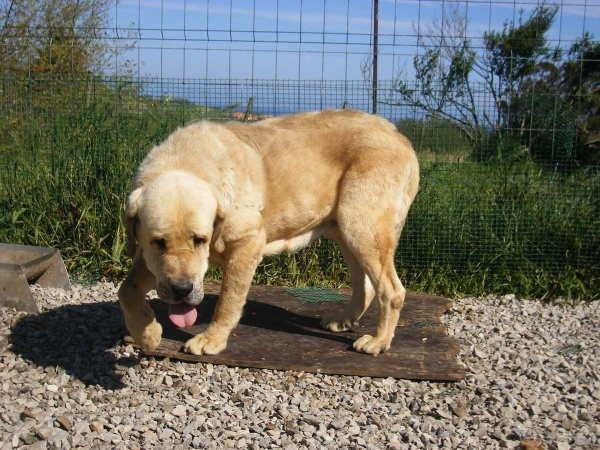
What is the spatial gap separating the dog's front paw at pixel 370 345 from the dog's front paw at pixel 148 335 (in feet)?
4.62

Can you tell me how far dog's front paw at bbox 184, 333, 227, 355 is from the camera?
14.4ft

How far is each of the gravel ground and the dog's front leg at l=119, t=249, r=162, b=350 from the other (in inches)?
11.2

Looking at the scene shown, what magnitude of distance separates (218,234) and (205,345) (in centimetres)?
82

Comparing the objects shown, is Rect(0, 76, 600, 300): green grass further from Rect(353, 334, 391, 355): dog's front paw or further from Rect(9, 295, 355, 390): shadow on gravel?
Rect(353, 334, 391, 355): dog's front paw

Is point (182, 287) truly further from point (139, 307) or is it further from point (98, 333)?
point (98, 333)

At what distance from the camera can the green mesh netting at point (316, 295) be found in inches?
235

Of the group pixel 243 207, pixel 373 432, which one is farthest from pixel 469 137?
pixel 373 432

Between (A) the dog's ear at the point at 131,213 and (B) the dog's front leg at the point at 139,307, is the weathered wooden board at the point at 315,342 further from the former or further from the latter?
(A) the dog's ear at the point at 131,213

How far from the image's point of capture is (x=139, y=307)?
416 centimetres

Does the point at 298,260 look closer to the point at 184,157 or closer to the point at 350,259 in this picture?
the point at 350,259

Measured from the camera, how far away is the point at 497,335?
550 centimetres

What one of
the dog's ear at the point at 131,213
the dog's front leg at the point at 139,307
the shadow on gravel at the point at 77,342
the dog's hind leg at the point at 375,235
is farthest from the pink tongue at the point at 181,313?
the dog's hind leg at the point at 375,235

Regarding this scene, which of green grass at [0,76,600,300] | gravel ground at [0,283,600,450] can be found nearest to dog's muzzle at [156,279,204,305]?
gravel ground at [0,283,600,450]

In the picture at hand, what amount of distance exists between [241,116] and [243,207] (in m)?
2.88
